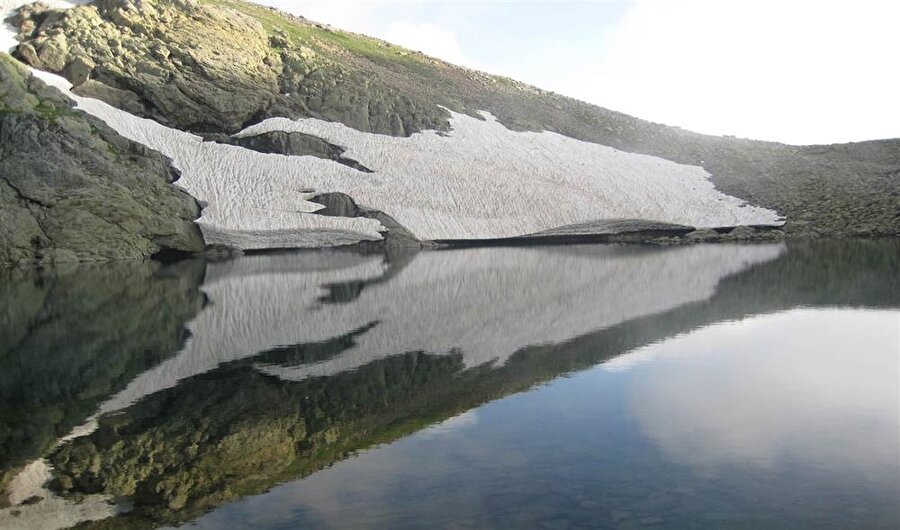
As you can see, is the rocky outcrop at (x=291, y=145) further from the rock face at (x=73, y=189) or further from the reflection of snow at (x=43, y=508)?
A: the reflection of snow at (x=43, y=508)

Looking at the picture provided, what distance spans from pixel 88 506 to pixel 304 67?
43.4 m

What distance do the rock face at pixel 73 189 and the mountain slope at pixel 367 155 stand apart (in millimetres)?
1885

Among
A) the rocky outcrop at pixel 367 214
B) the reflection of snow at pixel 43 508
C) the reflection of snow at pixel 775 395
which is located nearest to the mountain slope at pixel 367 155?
the rocky outcrop at pixel 367 214

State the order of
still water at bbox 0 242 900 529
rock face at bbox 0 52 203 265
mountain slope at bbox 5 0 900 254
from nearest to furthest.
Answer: still water at bbox 0 242 900 529, rock face at bbox 0 52 203 265, mountain slope at bbox 5 0 900 254

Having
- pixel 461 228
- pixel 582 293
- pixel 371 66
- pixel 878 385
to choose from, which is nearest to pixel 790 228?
pixel 461 228

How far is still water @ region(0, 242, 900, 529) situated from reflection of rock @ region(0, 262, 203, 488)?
66 mm

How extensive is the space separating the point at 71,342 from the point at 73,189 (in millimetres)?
19896

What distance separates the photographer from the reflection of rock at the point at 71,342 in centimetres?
830

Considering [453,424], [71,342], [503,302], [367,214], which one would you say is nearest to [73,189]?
[367,214]

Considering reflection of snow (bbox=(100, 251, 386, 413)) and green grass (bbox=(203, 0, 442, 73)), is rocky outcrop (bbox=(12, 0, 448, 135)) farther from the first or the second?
reflection of snow (bbox=(100, 251, 386, 413))

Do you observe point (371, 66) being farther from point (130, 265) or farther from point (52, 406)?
point (52, 406)

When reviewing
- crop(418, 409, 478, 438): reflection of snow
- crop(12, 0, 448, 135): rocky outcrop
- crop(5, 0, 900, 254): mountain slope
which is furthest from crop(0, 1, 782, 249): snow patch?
crop(418, 409, 478, 438): reflection of snow

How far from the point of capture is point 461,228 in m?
38.6

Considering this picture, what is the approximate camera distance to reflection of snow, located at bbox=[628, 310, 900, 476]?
6.89 m
